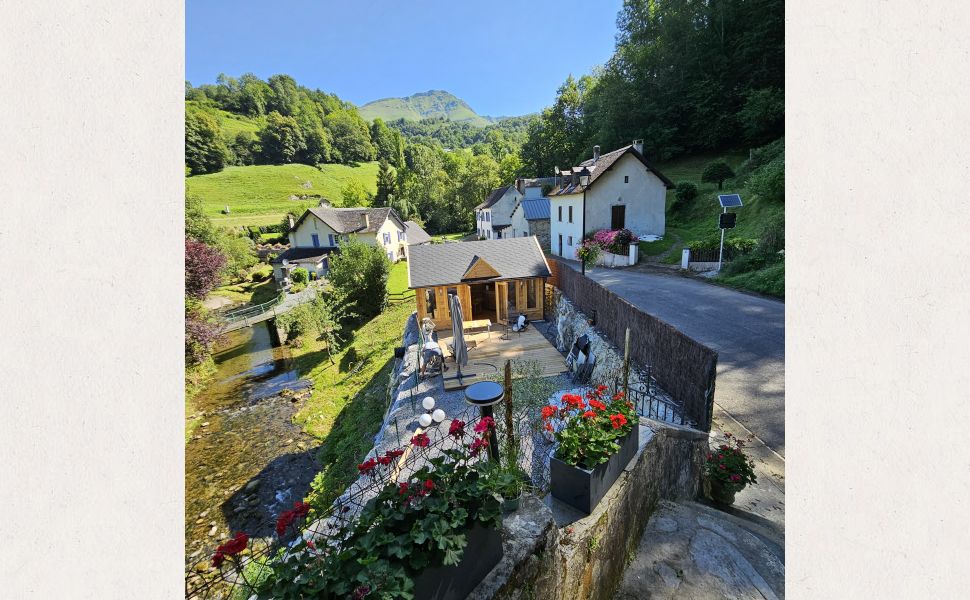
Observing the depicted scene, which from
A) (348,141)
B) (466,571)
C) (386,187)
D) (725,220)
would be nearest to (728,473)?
(466,571)

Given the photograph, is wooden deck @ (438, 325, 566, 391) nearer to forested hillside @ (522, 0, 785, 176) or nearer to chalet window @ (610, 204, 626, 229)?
chalet window @ (610, 204, 626, 229)

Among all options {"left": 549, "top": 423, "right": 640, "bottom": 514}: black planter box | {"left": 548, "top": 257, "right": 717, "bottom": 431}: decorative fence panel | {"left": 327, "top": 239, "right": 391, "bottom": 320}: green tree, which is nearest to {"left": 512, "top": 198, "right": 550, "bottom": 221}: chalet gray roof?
{"left": 327, "top": 239, "right": 391, "bottom": 320}: green tree

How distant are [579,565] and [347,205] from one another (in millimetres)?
68166

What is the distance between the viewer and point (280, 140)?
83812 mm

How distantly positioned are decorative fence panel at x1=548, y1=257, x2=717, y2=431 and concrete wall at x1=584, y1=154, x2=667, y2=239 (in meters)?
14.7

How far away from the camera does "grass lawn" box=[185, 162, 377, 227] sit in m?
57.0

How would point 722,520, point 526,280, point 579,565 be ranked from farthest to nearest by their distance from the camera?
1. point 526,280
2. point 722,520
3. point 579,565

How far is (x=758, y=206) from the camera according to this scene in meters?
19.2
